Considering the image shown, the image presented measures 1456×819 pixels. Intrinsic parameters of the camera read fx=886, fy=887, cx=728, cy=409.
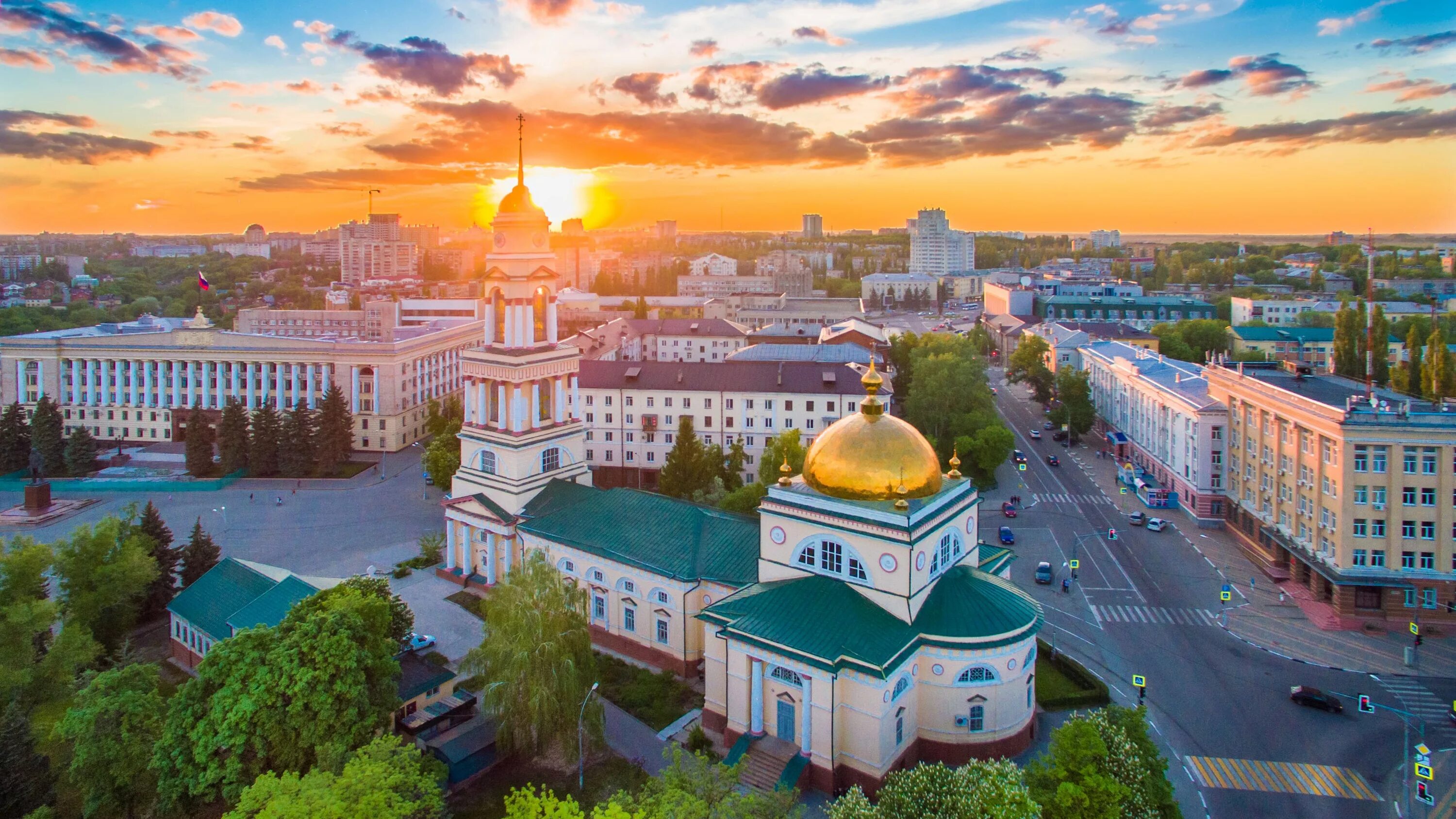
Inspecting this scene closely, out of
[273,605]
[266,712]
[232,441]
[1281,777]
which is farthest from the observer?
[232,441]

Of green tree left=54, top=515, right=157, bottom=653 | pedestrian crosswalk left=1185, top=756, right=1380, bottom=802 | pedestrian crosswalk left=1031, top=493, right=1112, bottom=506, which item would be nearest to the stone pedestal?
green tree left=54, top=515, right=157, bottom=653

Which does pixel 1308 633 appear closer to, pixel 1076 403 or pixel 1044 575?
pixel 1044 575

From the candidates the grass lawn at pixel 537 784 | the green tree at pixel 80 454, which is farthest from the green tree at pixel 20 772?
the green tree at pixel 80 454

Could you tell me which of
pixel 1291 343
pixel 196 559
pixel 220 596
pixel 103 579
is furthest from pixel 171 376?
pixel 1291 343

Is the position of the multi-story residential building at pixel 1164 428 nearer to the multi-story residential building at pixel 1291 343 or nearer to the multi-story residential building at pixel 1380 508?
the multi-story residential building at pixel 1380 508

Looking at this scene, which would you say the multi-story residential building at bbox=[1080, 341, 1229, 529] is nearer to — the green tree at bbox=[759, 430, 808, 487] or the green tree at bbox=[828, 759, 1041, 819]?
the green tree at bbox=[759, 430, 808, 487]

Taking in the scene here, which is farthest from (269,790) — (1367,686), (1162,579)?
(1162,579)
